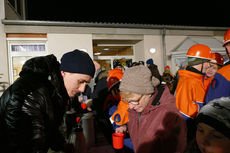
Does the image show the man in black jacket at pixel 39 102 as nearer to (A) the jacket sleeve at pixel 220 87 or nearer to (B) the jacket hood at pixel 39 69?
(B) the jacket hood at pixel 39 69

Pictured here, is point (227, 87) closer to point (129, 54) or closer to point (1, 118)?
point (1, 118)

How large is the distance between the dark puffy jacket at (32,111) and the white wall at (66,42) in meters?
5.88

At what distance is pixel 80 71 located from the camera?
145 cm

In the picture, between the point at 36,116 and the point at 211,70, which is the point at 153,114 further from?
the point at 211,70

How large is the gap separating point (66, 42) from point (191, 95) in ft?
20.4

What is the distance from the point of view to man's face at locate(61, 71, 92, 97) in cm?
147

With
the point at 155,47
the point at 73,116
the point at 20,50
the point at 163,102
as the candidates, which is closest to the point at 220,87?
the point at 163,102

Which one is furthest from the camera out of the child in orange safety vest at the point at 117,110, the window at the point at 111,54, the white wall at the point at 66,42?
the window at the point at 111,54

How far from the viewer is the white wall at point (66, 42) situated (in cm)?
667

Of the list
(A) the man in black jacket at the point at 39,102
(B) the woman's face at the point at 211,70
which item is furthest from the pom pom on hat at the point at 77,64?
(B) the woman's face at the point at 211,70

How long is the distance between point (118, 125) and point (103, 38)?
5.97 m

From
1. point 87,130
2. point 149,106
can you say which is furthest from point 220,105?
point 87,130

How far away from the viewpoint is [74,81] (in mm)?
1483

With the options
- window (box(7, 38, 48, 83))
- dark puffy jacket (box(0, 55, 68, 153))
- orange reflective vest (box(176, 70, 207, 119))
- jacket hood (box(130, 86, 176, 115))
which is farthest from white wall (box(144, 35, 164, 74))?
dark puffy jacket (box(0, 55, 68, 153))
